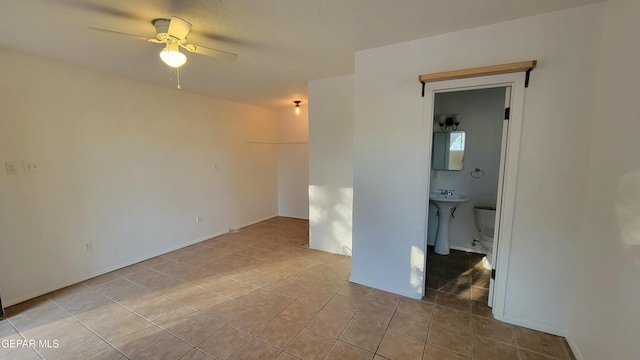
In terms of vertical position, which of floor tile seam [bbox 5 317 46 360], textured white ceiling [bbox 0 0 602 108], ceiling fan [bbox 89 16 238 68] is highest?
textured white ceiling [bbox 0 0 602 108]

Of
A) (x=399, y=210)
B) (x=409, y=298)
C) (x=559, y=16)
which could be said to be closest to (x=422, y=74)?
(x=559, y=16)

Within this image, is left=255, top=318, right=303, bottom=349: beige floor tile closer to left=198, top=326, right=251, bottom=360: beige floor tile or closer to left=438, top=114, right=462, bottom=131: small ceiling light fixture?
left=198, top=326, right=251, bottom=360: beige floor tile

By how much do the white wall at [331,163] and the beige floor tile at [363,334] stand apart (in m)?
1.50

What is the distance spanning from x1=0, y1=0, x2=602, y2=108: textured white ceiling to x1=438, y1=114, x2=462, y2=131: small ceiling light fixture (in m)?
1.69

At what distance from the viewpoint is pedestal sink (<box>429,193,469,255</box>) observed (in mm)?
3355

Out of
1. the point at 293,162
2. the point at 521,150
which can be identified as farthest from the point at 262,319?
the point at 293,162

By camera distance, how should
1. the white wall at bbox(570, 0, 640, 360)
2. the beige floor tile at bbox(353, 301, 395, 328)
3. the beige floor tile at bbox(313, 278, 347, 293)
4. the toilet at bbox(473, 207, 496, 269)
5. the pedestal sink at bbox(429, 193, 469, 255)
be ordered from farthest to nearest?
the pedestal sink at bbox(429, 193, 469, 255)
the toilet at bbox(473, 207, 496, 269)
the beige floor tile at bbox(313, 278, 347, 293)
the beige floor tile at bbox(353, 301, 395, 328)
the white wall at bbox(570, 0, 640, 360)

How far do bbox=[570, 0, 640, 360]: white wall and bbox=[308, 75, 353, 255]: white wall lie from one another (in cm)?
227

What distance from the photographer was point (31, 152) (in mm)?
2516

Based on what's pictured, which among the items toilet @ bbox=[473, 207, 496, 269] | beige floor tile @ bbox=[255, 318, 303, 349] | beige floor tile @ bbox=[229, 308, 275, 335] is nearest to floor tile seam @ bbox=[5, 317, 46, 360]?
beige floor tile @ bbox=[229, 308, 275, 335]

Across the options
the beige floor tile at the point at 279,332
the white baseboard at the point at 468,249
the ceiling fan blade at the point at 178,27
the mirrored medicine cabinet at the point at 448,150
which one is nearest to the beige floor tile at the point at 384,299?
the beige floor tile at the point at 279,332

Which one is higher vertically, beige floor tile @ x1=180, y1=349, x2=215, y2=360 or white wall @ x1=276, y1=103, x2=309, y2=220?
white wall @ x1=276, y1=103, x2=309, y2=220

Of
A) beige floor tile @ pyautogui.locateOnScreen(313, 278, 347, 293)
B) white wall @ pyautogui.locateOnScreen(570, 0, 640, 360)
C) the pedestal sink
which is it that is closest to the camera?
white wall @ pyautogui.locateOnScreen(570, 0, 640, 360)

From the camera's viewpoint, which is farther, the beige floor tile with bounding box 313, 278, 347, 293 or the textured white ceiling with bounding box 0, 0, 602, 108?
the beige floor tile with bounding box 313, 278, 347, 293
